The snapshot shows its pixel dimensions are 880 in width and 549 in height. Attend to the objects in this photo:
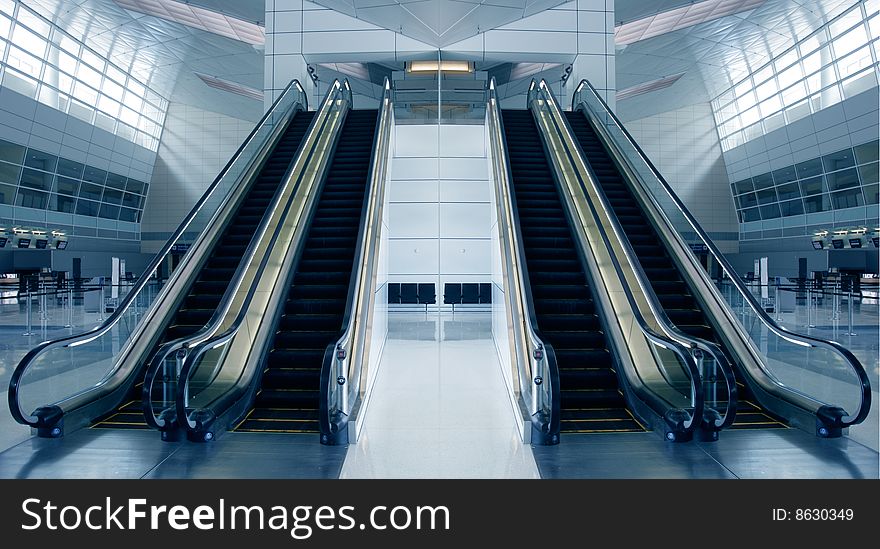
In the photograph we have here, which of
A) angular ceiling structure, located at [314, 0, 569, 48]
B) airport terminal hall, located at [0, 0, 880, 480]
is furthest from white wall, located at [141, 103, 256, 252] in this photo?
angular ceiling structure, located at [314, 0, 569, 48]

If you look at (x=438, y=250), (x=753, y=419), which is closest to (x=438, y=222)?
(x=438, y=250)

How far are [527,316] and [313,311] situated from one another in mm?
3295

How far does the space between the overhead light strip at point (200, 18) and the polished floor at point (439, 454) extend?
790 inches

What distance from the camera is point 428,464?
5.11m

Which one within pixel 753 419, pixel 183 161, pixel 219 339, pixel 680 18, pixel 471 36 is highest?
pixel 680 18

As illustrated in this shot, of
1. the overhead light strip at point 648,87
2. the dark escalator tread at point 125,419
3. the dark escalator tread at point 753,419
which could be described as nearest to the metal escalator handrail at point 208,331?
the dark escalator tread at point 125,419

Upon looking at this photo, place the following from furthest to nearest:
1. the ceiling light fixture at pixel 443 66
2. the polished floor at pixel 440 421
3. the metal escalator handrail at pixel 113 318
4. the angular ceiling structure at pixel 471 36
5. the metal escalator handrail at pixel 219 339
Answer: the ceiling light fixture at pixel 443 66, the angular ceiling structure at pixel 471 36, the metal escalator handrail at pixel 219 339, the metal escalator handrail at pixel 113 318, the polished floor at pixel 440 421

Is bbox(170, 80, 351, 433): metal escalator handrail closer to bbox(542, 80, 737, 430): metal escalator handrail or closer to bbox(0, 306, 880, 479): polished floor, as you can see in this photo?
bbox(0, 306, 880, 479): polished floor

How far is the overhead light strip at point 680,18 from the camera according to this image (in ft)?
74.8

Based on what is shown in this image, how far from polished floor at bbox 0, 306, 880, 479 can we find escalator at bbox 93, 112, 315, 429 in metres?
0.62

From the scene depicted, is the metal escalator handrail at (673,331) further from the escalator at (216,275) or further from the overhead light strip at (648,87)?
the overhead light strip at (648,87)

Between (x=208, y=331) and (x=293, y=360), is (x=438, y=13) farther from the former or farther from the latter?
(x=208, y=331)

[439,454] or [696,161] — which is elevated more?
[696,161]

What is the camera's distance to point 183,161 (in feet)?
118
